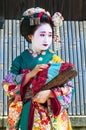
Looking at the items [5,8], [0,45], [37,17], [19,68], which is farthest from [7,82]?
[5,8]

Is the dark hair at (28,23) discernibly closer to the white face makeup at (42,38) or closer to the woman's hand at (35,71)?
the white face makeup at (42,38)

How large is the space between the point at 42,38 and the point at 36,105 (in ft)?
1.44

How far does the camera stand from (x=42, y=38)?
271 cm

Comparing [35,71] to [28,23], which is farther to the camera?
[28,23]

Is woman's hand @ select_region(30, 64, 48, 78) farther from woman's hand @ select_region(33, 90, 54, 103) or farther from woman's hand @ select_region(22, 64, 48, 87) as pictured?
woman's hand @ select_region(33, 90, 54, 103)

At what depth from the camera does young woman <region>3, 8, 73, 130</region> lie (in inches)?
101

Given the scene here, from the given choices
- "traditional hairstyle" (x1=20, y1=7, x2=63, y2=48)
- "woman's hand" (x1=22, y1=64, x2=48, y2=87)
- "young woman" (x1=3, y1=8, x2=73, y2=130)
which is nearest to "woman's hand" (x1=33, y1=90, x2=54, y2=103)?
"young woman" (x1=3, y1=8, x2=73, y2=130)

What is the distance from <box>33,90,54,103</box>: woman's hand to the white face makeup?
31cm

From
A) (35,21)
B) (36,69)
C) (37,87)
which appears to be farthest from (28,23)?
(37,87)

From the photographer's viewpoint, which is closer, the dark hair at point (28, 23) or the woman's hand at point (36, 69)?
the woman's hand at point (36, 69)

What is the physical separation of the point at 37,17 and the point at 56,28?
0.17 m

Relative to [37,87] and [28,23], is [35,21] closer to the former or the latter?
[28,23]

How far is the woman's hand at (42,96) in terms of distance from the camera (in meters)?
2.57

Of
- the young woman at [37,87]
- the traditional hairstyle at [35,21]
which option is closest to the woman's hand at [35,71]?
the young woman at [37,87]
